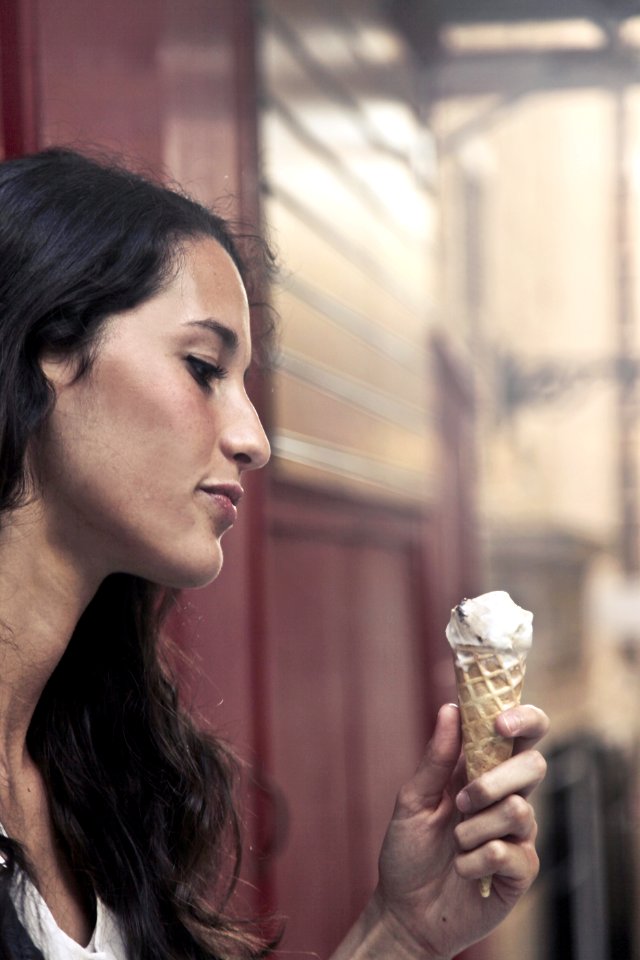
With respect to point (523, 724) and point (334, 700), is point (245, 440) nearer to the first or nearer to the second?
point (523, 724)

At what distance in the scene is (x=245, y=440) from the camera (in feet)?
5.20

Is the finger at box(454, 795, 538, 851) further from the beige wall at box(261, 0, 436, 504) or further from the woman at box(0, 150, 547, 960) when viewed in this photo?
the beige wall at box(261, 0, 436, 504)

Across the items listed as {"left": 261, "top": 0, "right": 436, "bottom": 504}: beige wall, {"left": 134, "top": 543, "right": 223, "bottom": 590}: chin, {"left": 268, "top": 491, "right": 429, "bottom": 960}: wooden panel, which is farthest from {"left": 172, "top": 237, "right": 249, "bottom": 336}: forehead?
{"left": 268, "top": 491, "right": 429, "bottom": 960}: wooden panel

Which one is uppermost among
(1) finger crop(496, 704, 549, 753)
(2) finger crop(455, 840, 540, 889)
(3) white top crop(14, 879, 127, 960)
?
(1) finger crop(496, 704, 549, 753)

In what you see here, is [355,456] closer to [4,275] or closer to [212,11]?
[212,11]

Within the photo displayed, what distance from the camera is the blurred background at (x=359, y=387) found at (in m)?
3.02

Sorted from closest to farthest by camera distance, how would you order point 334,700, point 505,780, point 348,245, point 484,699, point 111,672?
point 505,780
point 484,699
point 111,672
point 334,700
point 348,245

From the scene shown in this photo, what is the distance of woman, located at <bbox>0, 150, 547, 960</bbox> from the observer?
1.53m

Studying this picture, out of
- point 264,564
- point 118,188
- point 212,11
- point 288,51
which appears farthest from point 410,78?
point 118,188

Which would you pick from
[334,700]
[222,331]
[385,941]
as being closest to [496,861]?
[385,941]

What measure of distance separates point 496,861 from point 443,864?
176 mm

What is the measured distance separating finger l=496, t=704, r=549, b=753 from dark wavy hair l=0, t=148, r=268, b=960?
51 cm

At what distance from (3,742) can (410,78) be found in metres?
4.48

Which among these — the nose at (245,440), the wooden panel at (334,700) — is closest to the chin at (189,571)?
the nose at (245,440)
